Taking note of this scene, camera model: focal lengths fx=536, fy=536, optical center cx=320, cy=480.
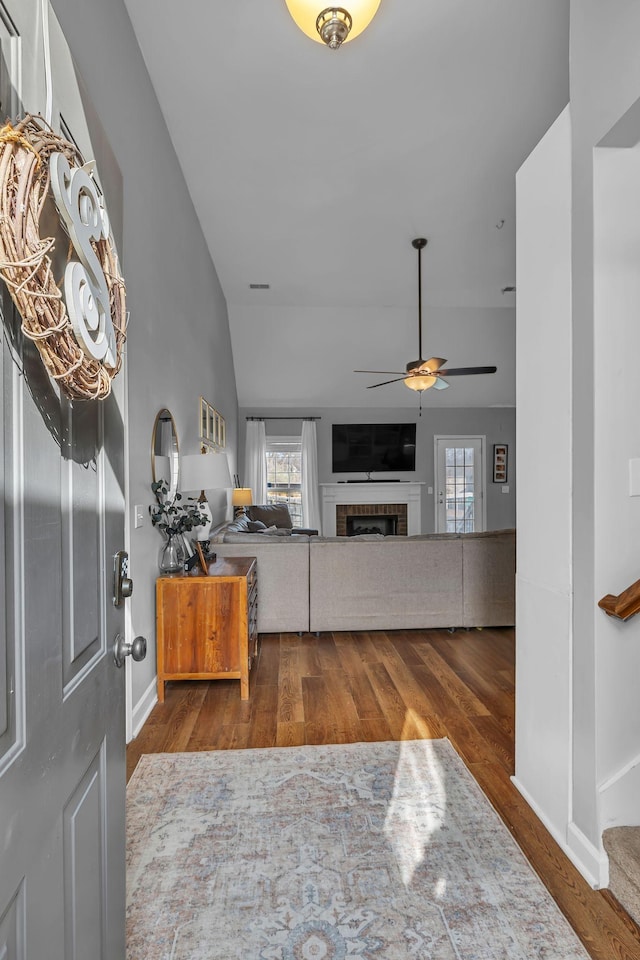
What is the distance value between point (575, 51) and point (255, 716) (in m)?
3.10

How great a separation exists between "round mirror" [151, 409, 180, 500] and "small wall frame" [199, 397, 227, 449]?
1077mm

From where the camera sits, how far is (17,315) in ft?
2.39

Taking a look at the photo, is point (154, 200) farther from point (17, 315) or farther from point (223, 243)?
point (17, 315)

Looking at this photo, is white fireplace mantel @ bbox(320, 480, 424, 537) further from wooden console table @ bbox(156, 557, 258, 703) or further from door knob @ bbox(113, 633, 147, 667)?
door knob @ bbox(113, 633, 147, 667)

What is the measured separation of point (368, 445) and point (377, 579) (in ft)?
14.6

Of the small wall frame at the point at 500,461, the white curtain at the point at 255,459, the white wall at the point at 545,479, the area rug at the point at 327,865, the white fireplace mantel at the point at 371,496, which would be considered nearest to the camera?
the area rug at the point at 327,865

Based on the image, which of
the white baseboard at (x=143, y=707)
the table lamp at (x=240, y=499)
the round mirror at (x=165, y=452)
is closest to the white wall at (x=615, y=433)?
the white baseboard at (x=143, y=707)

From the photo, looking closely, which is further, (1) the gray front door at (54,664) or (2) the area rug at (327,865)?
(2) the area rug at (327,865)

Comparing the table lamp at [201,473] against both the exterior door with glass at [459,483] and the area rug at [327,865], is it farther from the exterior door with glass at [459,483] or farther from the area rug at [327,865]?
the exterior door with glass at [459,483]

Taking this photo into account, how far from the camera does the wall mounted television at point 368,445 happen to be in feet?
27.6

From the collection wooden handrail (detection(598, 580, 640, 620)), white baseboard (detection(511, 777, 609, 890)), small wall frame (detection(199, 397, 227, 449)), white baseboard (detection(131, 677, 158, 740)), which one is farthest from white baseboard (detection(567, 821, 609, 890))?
small wall frame (detection(199, 397, 227, 449))

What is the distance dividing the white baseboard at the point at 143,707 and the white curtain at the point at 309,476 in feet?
17.2

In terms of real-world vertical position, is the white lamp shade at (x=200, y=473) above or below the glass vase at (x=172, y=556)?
above

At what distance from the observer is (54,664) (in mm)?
827
